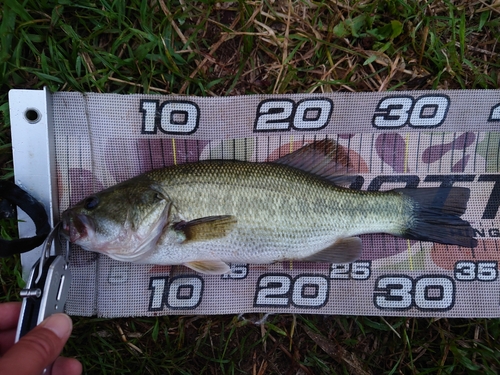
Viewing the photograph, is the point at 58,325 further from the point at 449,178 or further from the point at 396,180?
the point at 449,178

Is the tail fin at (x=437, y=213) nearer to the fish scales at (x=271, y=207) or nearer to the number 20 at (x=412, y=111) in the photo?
the fish scales at (x=271, y=207)

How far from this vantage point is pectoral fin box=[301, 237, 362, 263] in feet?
8.09

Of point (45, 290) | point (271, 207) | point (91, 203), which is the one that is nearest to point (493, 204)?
point (271, 207)

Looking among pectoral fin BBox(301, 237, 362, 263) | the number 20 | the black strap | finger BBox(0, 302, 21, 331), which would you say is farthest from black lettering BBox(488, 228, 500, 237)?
finger BBox(0, 302, 21, 331)

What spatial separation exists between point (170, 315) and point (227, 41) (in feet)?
6.66

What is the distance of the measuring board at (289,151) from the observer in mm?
2621

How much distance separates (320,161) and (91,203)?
150cm

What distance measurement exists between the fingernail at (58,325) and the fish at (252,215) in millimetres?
501

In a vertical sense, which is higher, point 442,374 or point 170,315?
point 170,315

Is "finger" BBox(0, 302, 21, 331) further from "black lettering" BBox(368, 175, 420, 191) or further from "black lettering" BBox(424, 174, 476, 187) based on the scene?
"black lettering" BBox(424, 174, 476, 187)

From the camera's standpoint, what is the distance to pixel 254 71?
108 inches

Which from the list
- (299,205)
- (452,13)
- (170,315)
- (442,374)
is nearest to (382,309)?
(442,374)

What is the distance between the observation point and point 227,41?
2.73 meters

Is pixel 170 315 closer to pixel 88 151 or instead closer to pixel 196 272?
pixel 196 272
